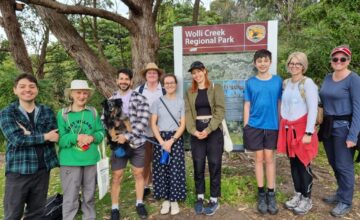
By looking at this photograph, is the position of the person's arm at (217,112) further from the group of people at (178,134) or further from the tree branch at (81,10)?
the tree branch at (81,10)

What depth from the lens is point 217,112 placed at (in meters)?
4.20

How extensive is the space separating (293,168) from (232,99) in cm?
126

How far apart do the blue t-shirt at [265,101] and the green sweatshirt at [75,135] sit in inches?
73.0

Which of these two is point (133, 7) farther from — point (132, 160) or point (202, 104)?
point (132, 160)

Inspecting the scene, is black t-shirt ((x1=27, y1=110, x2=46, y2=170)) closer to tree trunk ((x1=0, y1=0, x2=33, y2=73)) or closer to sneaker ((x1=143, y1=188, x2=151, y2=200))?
sneaker ((x1=143, y1=188, x2=151, y2=200))

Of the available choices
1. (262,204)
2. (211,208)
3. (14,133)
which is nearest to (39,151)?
(14,133)

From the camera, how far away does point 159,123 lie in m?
4.33

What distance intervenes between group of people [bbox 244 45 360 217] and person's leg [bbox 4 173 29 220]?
8.49 feet

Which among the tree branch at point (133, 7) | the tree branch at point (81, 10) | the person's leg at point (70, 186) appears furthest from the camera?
the tree branch at point (133, 7)

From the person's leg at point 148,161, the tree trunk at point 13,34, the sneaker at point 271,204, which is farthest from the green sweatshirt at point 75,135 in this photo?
the tree trunk at point 13,34

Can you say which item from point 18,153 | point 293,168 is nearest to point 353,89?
point 293,168

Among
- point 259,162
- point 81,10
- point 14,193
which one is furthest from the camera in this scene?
point 81,10

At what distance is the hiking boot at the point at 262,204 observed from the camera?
4.40m

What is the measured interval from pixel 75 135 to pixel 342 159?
3.12 metres
